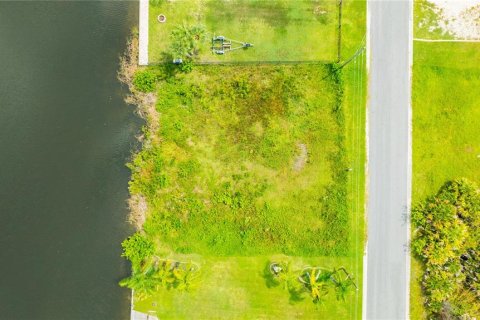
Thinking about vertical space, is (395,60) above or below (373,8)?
below

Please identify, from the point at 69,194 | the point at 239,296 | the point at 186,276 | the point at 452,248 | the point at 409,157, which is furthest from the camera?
the point at 69,194

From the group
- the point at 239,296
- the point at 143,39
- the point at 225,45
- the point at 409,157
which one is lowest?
the point at 239,296

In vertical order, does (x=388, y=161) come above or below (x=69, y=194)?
above

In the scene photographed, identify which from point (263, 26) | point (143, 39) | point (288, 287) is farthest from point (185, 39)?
point (288, 287)

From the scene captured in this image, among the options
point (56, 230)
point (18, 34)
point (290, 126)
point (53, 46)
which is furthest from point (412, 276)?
point (18, 34)

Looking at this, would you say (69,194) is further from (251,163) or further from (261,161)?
(261,161)

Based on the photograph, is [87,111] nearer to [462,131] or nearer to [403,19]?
[403,19]
